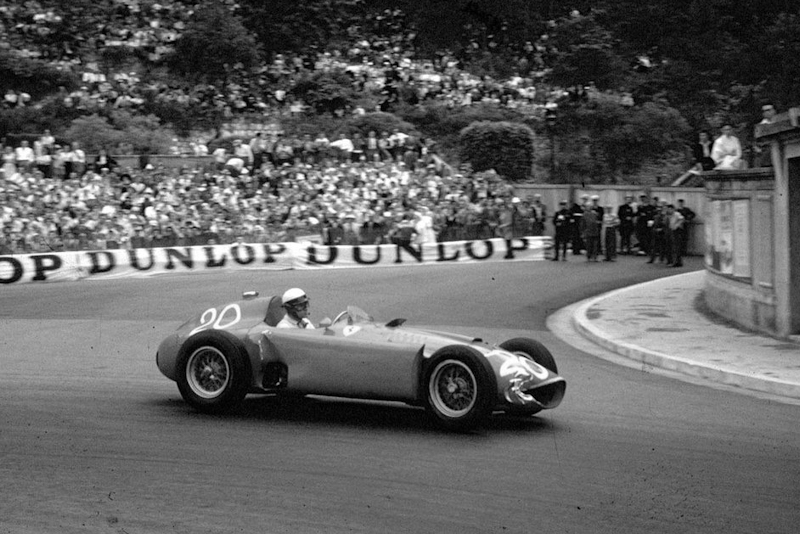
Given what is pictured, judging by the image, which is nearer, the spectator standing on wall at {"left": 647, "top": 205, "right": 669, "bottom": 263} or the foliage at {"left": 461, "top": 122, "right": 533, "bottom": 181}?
A: the spectator standing on wall at {"left": 647, "top": 205, "right": 669, "bottom": 263}

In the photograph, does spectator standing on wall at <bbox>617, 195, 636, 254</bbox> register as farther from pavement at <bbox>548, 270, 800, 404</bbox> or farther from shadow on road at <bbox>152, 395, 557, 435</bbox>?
shadow on road at <bbox>152, 395, 557, 435</bbox>

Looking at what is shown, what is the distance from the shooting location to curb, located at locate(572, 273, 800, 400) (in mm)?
11734

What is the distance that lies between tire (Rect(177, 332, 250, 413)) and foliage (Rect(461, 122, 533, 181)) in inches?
1067

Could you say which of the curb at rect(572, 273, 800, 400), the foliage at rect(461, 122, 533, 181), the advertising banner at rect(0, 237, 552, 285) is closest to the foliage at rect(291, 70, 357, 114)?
the foliage at rect(461, 122, 533, 181)

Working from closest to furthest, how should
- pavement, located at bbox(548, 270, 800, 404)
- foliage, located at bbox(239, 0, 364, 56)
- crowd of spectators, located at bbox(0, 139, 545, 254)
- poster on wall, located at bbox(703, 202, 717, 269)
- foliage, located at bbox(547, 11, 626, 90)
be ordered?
pavement, located at bbox(548, 270, 800, 404) < poster on wall, located at bbox(703, 202, 717, 269) < crowd of spectators, located at bbox(0, 139, 545, 254) < foliage, located at bbox(547, 11, 626, 90) < foliage, located at bbox(239, 0, 364, 56)

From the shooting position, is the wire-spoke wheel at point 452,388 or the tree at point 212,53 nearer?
the wire-spoke wheel at point 452,388

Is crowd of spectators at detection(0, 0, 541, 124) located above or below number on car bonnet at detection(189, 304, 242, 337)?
above

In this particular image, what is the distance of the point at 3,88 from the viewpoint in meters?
38.0

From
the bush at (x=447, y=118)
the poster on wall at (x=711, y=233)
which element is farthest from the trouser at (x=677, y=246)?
the bush at (x=447, y=118)

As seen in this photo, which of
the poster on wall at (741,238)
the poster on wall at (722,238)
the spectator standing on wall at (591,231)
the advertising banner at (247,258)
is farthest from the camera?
the spectator standing on wall at (591,231)

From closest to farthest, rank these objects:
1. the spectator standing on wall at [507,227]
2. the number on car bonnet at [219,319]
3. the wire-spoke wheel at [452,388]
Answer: the wire-spoke wheel at [452,388], the number on car bonnet at [219,319], the spectator standing on wall at [507,227]

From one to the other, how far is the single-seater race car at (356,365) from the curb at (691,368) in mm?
2988

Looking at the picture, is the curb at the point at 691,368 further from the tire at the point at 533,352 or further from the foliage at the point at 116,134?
the foliage at the point at 116,134

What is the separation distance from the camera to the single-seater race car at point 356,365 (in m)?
9.20
